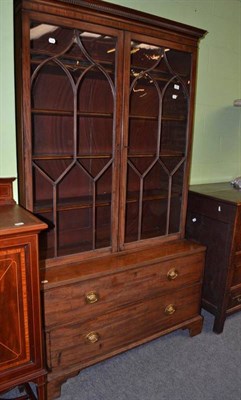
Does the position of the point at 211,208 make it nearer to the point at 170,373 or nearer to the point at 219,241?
the point at 219,241

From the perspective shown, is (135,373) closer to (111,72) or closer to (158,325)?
(158,325)

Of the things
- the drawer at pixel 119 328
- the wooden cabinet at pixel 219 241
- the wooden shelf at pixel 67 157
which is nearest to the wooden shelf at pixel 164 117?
the wooden shelf at pixel 67 157

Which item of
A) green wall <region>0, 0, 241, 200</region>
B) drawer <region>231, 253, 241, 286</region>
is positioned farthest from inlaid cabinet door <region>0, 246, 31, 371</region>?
green wall <region>0, 0, 241, 200</region>

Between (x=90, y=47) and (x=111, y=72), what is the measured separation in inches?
6.3

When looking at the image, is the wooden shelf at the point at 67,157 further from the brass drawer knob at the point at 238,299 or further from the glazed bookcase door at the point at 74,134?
the brass drawer knob at the point at 238,299

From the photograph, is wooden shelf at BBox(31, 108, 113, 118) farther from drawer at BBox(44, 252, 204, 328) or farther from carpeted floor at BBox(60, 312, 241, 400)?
carpeted floor at BBox(60, 312, 241, 400)

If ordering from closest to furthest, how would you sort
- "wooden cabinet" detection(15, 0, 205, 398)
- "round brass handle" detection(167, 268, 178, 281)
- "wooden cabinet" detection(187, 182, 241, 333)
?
"wooden cabinet" detection(15, 0, 205, 398)
"round brass handle" detection(167, 268, 178, 281)
"wooden cabinet" detection(187, 182, 241, 333)

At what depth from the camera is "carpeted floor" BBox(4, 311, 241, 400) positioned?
1651 millimetres

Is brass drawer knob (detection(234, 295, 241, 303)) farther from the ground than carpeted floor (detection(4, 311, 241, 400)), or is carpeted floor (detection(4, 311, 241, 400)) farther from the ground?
brass drawer knob (detection(234, 295, 241, 303))

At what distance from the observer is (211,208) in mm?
2127

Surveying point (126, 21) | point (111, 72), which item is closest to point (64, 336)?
point (111, 72)

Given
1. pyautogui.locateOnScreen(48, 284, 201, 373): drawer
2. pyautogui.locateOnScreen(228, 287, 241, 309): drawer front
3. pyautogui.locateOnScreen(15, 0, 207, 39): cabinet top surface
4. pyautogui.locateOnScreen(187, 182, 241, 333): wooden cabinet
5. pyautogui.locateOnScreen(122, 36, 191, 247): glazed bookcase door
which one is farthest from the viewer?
pyautogui.locateOnScreen(228, 287, 241, 309): drawer front

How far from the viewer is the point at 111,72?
1637 mm

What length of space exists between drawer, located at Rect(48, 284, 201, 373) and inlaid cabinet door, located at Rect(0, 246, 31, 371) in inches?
9.4
